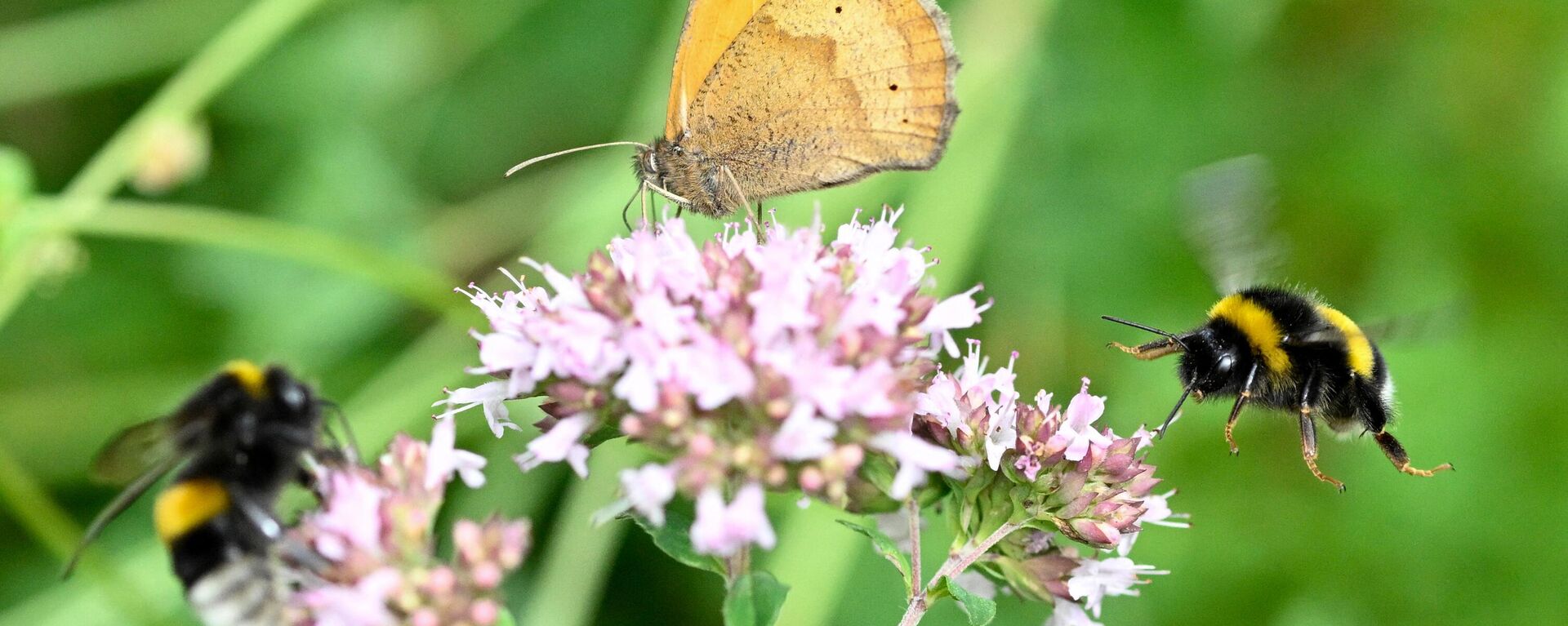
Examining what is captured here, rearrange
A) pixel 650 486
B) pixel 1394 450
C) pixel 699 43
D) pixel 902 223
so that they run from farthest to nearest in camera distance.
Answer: pixel 902 223
pixel 699 43
pixel 1394 450
pixel 650 486

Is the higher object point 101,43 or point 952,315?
point 101,43

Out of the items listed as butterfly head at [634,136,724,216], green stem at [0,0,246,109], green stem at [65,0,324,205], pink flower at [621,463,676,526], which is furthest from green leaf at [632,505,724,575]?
green stem at [0,0,246,109]

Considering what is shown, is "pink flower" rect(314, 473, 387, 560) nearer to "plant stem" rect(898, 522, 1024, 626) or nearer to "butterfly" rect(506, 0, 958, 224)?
"plant stem" rect(898, 522, 1024, 626)

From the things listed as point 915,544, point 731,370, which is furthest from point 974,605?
point 731,370

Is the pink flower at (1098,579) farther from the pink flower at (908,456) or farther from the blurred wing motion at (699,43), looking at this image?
the blurred wing motion at (699,43)

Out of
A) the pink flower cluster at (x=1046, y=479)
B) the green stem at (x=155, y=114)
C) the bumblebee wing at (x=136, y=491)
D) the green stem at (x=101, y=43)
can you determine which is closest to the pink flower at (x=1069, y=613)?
the pink flower cluster at (x=1046, y=479)

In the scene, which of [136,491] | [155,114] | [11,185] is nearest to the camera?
[136,491]

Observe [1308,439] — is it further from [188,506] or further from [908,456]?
[188,506]

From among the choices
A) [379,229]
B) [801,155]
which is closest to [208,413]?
[801,155]
